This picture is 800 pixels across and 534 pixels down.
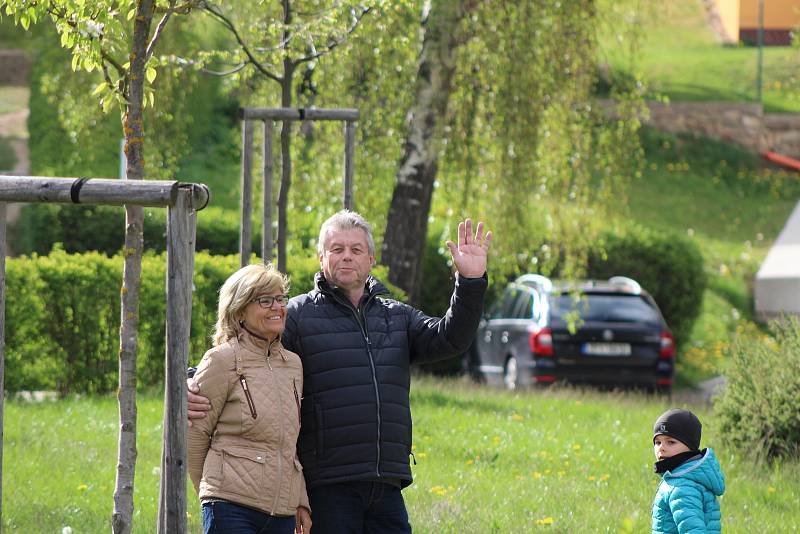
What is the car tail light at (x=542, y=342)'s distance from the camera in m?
15.0

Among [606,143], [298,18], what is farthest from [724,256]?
[298,18]

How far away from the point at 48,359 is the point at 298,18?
3.88m

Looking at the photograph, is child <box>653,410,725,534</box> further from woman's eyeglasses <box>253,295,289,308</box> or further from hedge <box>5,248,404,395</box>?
hedge <box>5,248,404,395</box>

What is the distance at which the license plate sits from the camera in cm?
1519

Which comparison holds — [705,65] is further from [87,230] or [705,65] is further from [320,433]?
[320,433]

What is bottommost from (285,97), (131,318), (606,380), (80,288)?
(606,380)

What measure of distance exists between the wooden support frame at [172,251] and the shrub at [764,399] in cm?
541

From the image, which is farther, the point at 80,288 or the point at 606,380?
the point at 606,380

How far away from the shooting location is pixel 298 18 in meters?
10.4

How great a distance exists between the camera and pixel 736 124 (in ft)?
97.6

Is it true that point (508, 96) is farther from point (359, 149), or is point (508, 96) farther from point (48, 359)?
point (48, 359)

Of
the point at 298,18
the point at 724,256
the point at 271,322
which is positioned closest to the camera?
the point at 271,322

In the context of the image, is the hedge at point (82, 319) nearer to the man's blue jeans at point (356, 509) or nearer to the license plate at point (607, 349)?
the license plate at point (607, 349)

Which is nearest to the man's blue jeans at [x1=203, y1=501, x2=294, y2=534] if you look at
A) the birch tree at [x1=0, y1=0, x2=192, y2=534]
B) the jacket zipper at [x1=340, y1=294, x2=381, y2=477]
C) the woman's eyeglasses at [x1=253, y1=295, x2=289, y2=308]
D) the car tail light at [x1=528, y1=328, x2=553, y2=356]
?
the jacket zipper at [x1=340, y1=294, x2=381, y2=477]
